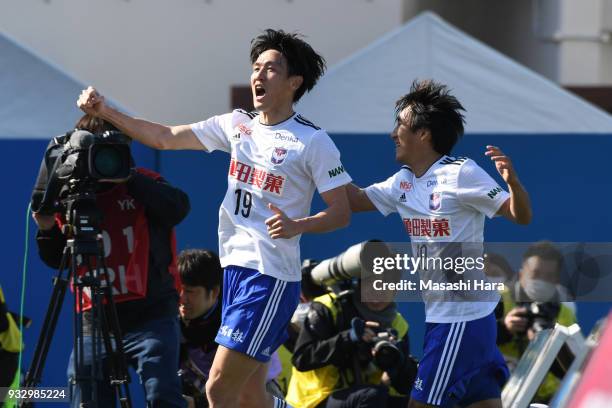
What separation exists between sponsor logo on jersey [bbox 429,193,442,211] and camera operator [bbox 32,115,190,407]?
3.53ft

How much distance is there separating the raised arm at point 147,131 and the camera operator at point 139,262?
295 millimetres

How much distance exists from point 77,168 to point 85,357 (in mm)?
804

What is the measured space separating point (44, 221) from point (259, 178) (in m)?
0.99

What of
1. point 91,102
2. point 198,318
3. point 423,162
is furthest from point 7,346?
point 423,162

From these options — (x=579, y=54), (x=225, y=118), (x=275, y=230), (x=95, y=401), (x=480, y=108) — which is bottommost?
(x=95, y=401)

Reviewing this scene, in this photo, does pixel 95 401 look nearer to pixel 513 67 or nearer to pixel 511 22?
Answer: pixel 513 67

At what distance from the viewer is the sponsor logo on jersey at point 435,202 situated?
16.6ft

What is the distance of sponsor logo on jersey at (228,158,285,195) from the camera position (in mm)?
4930

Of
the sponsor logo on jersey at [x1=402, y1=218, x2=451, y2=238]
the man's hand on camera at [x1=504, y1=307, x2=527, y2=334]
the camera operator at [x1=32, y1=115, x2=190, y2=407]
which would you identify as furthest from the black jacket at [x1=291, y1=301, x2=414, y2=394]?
the sponsor logo on jersey at [x1=402, y1=218, x2=451, y2=238]

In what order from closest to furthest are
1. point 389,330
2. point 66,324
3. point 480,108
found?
point 389,330
point 66,324
point 480,108

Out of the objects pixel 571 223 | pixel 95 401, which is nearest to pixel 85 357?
pixel 95 401

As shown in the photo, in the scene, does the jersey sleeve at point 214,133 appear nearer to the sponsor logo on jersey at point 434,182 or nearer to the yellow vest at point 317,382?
the sponsor logo on jersey at point 434,182

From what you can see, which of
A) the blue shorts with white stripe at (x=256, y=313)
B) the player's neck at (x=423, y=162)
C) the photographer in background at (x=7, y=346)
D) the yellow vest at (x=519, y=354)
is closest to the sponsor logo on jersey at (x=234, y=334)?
the blue shorts with white stripe at (x=256, y=313)

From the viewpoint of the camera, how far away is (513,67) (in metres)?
8.57
